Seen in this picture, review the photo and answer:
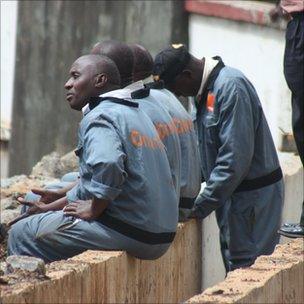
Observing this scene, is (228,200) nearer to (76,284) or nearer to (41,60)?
(76,284)

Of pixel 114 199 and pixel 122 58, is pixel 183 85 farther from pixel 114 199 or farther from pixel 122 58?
pixel 114 199

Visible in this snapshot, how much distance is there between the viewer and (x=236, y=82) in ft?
31.1

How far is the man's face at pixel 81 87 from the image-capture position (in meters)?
8.43

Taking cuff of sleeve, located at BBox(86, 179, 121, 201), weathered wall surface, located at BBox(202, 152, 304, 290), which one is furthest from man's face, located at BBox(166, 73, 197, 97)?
cuff of sleeve, located at BBox(86, 179, 121, 201)

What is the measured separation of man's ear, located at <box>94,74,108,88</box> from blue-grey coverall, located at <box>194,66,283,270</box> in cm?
124

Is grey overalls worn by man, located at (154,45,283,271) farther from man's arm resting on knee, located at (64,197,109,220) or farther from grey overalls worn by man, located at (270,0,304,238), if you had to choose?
man's arm resting on knee, located at (64,197,109,220)

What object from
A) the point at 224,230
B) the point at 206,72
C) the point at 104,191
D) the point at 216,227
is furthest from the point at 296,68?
the point at 216,227

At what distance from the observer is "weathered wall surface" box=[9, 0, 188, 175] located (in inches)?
619

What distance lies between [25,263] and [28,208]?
1.74 meters

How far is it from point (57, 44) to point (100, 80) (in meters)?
8.52

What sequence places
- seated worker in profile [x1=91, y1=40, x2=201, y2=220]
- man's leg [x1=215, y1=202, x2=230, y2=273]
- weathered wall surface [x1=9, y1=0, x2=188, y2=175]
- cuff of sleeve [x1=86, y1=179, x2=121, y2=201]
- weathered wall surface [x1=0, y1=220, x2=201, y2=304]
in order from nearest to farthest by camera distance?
weathered wall surface [x1=0, y1=220, x2=201, y2=304]
cuff of sleeve [x1=86, y1=179, x2=121, y2=201]
seated worker in profile [x1=91, y1=40, x2=201, y2=220]
man's leg [x1=215, y1=202, x2=230, y2=273]
weathered wall surface [x1=9, y1=0, x2=188, y2=175]

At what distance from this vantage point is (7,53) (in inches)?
694

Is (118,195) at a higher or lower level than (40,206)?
higher

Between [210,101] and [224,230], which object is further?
[224,230]
